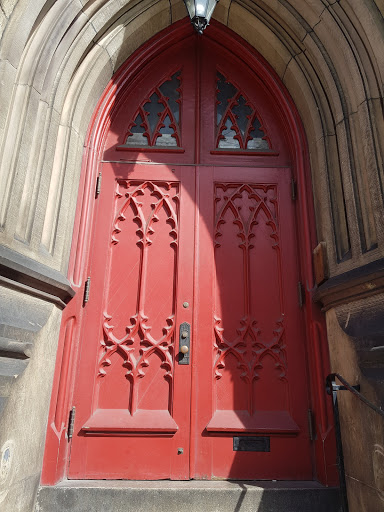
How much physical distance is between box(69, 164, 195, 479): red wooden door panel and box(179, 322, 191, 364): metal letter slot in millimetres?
43

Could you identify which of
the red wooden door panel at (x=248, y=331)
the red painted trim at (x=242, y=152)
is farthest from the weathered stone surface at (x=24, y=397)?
the red painted trim at (x=242, y=152)

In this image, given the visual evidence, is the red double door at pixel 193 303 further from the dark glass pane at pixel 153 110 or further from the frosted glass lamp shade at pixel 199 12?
the frosted glass lamp shade at pixel 199 12

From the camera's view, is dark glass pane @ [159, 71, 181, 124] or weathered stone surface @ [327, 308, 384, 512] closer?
weathered stone surface @ [327, 308, 384, 512]

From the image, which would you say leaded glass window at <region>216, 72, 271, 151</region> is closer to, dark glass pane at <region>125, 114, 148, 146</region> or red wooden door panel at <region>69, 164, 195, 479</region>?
red wooden door panel at <region>69, 164, 195, 479</region>

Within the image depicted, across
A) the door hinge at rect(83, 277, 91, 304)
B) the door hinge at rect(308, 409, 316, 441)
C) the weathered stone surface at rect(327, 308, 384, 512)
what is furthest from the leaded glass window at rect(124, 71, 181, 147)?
the door hinge at rect(308, 409, 316, 441)

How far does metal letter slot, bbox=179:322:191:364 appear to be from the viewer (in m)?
→ 3.02

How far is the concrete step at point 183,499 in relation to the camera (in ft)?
8.20

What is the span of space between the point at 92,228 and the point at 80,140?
0.71 m

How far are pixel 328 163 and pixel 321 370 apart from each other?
5.04 feet

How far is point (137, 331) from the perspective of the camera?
3.09 metres

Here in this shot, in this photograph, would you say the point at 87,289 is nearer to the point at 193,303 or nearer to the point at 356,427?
the point at 193,303

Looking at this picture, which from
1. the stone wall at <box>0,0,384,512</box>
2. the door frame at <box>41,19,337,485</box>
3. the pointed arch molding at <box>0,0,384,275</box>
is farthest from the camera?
the door frame at <box>41,19,337,485</box>

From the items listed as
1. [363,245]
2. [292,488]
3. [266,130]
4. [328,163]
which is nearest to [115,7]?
[266,130]

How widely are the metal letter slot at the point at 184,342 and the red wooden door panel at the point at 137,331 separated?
4 cm
